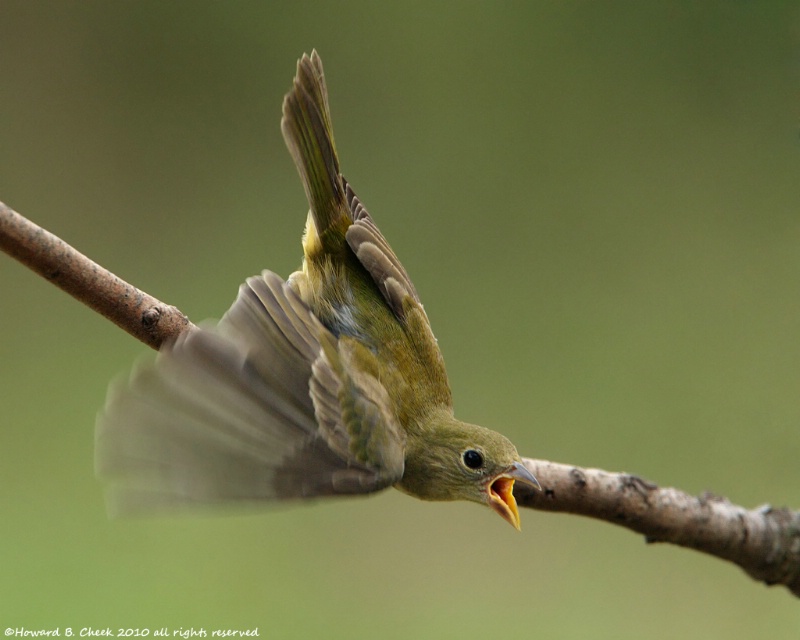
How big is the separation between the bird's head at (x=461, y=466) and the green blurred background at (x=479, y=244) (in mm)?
1334

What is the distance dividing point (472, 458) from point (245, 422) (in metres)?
0.51

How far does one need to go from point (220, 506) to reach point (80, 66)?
119 inches

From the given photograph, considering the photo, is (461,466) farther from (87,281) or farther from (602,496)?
(87,281)

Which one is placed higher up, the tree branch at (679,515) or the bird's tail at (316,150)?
the bird's tail at (316,150)

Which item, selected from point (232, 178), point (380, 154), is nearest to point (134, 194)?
point (232, 178)

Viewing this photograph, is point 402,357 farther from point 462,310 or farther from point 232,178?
point 232,178

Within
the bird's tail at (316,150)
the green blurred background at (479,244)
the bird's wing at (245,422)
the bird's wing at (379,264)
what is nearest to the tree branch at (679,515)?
the bird's wing at (245,422)

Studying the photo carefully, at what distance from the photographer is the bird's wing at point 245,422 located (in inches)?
58.7

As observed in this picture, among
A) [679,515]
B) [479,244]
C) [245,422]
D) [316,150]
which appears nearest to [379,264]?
[316,150]

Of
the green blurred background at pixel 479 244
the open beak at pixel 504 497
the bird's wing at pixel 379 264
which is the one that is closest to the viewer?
the open beak at pixel 504 497

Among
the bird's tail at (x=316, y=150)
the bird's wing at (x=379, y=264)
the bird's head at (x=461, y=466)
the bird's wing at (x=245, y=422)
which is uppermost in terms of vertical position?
the bird's tail at (x=316, y=150)

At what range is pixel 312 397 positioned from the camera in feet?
5.57

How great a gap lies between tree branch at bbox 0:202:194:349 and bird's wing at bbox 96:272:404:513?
77 millimetres

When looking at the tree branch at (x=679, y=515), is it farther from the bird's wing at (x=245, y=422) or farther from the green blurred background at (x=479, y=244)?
the green blurred background at (x=479, y=244)
